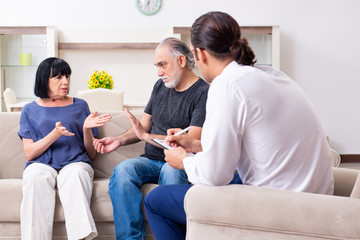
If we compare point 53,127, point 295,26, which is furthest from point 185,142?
point 295,26

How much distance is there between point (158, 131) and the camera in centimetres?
242

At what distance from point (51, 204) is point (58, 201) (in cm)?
6

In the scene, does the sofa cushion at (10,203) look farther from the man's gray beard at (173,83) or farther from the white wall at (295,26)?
the white wall at (295,26)

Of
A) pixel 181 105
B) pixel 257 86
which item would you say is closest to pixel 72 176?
pixel 181 105

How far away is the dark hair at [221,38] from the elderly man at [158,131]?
682 mm

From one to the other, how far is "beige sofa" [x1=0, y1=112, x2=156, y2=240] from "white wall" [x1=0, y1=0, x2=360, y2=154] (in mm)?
3536

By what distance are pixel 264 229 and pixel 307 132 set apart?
0.34m

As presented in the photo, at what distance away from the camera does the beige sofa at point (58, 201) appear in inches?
85.1

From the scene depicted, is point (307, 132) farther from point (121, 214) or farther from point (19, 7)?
point (19, 7)

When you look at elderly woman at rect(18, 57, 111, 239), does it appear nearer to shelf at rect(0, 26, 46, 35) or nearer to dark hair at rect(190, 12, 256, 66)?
dark hair at rect(190, 12, 256, 66)

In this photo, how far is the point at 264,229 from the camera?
1.33 metres

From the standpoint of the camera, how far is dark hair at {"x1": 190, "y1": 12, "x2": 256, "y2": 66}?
150cm

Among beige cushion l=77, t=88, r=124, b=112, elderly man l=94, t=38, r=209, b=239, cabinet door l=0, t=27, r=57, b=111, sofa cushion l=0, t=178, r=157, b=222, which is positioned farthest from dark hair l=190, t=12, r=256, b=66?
cabinet door l=0, t=27, r=57, b=111

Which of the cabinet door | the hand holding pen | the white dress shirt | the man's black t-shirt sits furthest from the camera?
the cabinet door
